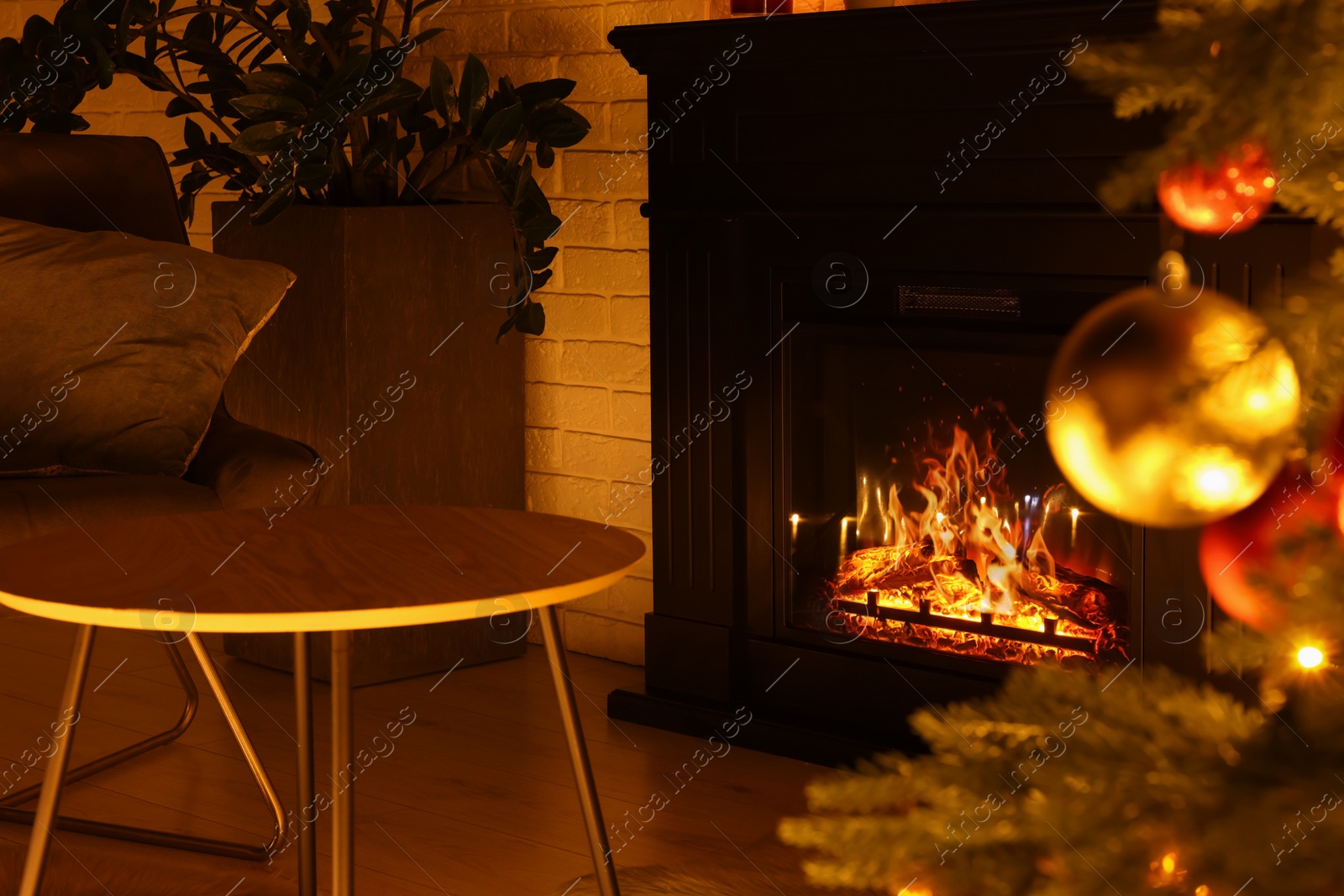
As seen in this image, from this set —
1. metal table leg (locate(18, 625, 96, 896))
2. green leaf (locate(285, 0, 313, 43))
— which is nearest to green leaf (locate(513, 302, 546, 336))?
green leaf (locate(285, 0, 313, 43))

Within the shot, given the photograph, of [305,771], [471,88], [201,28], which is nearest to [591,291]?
[471,88]

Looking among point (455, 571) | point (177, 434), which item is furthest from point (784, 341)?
point (455, 571)

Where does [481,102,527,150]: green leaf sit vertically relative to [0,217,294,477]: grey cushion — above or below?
above

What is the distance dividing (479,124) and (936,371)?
884 millimetres

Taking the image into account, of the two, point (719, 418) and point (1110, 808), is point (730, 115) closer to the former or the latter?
point (719, 418)

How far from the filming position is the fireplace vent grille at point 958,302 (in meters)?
2.18

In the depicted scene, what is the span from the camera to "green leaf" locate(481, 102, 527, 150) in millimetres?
2475

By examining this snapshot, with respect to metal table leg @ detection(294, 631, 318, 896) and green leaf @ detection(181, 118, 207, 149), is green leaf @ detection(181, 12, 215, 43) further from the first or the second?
metal table leg @ detection(294, 631, 318, 896)

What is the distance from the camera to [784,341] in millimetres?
2396

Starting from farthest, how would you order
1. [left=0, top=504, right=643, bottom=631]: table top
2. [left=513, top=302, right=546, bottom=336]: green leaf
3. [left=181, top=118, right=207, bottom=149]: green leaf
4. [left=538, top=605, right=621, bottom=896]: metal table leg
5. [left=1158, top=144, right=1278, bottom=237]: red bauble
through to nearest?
[left=181, top=118, right=207, bottom=149]: green leaf < [left=513, top=302, right=546, bottom=336]: green leaf < [left=538, top=605, right=621, bottom=896]: metal table leg < [left=0, top=504, right=643, bottom=631]: table top < [left=1158, top=144, right=1278, bottom=237]: red bauble

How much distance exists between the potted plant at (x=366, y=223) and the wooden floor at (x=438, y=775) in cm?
20

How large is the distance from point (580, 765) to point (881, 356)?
112 cm

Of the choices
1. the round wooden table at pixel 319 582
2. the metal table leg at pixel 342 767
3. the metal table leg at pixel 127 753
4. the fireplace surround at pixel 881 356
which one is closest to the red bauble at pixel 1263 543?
the round wooden table at pixel 319 582

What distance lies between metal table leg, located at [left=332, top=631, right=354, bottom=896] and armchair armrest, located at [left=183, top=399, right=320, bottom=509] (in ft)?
2.20
